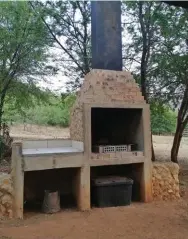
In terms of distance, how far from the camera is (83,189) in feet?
17.6

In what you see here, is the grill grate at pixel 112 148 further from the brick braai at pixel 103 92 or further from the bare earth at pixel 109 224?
the bare earth at pixel 109 224

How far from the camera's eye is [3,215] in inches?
190

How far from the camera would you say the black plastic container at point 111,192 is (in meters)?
5.52

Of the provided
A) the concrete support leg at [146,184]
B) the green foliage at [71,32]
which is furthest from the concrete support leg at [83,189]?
the green foliage at [71,32]

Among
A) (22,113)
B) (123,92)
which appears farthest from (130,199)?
(22,113)

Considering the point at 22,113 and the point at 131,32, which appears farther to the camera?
the point at 22,113

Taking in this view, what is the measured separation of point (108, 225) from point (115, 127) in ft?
8.85

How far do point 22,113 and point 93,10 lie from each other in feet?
19.9

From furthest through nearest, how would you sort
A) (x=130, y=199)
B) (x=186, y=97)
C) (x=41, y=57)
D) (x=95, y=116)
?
(x=41, y=57) < (x=186, y=97) < (x=95, y=116) < (x=130, y=199)

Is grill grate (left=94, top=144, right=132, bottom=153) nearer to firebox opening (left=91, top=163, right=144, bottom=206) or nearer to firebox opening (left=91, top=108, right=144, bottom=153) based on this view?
firebox opening (left=91, top=108, right=144, bottom=153)

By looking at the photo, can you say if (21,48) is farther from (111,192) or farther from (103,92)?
(111,192)

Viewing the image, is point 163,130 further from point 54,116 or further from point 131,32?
point 131,32

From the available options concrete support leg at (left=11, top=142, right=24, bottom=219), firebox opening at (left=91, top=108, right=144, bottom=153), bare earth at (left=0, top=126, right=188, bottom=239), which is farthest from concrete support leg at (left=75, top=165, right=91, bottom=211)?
concrete support leg at (left=11, top=142, right=24, bottom=219)

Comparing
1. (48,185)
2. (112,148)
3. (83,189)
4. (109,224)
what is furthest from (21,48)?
(109,224)
